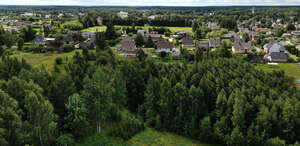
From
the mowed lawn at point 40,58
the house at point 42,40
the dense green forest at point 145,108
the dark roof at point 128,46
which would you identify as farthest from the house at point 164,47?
the house at point 42,40

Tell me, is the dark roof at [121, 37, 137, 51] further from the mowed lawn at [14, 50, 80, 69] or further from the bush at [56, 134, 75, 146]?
the bush at [56, 134, 75, 146]

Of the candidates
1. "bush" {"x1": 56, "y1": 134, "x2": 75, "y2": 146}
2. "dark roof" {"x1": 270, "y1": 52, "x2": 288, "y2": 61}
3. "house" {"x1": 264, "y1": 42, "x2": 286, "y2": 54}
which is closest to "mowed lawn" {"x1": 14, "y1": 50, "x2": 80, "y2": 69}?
"bush" {"x1": 56, "y1": 134, "x2": 75, "y2": 146}

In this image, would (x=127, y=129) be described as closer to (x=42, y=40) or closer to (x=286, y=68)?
A: (x=286, y=68)

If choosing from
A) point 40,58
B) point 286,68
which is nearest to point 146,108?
point 40,58

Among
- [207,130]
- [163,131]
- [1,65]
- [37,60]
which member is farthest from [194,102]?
[37,60]

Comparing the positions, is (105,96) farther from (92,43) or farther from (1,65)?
(92,43)

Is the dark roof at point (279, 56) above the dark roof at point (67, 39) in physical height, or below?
below

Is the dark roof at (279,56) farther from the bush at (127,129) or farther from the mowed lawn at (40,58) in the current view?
the mowed lawn at (40,58)
